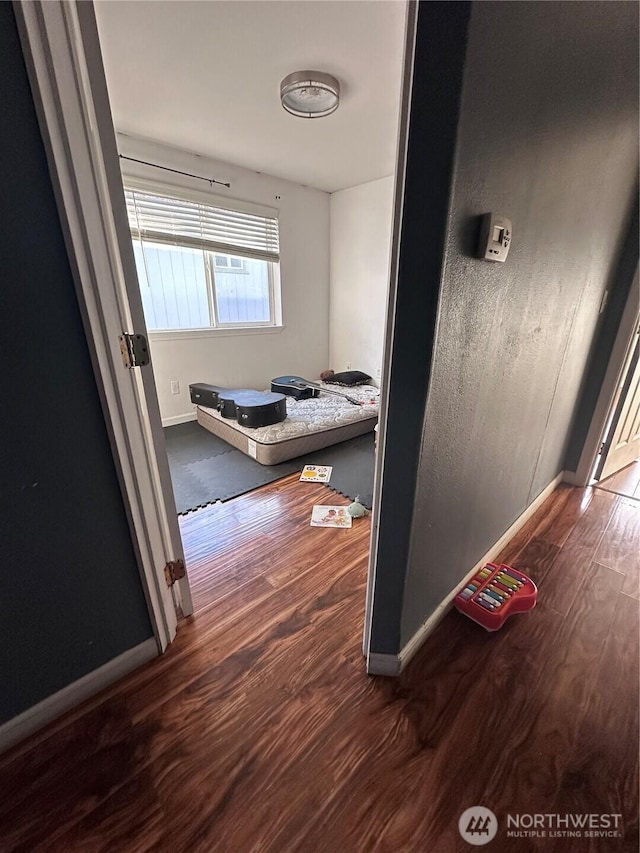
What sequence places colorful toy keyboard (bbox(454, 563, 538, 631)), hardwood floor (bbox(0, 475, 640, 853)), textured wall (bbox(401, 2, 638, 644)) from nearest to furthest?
1. textured wall (bbox(401, 2, 638, 644))
2. hardwood floor (bbox(0, 475, 640, 853))
3. colorful toy keyboard (bbox(454, 563, 538, 631))

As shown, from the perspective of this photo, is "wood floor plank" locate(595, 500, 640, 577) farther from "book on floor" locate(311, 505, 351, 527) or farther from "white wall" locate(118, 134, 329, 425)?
"white wall" locate(118, 134, 329, 425)

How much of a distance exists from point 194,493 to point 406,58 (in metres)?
2.18

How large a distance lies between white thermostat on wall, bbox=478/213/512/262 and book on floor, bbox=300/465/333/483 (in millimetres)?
1785

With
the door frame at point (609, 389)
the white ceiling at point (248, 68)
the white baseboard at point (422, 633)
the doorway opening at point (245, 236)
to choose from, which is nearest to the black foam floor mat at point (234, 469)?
the doorway opening at point (245, 236)

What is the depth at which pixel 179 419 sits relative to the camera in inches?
139

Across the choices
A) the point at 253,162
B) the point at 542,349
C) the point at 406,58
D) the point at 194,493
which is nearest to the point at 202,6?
the point at 406,58

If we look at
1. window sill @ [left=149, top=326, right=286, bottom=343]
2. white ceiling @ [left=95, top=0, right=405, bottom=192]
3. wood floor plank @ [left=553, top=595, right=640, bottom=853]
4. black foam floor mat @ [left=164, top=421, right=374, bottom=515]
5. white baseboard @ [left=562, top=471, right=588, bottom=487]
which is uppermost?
white ceiling @ [left=95, top=0, right=405, bottom=192]

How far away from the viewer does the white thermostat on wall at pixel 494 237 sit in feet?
2.65

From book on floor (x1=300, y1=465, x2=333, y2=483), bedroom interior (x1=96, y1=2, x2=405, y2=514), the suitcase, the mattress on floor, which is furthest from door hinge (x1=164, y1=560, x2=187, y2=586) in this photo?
the suitcase

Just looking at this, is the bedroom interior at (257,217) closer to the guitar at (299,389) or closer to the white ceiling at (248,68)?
the white ceiling at (248,68)

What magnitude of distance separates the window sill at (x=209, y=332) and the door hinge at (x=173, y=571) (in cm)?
247

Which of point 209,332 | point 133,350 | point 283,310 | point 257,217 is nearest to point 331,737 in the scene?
point 133,350

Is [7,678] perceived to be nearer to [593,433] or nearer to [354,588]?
[354,588]

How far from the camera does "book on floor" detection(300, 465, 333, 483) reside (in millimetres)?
2446
